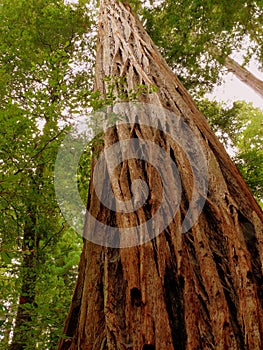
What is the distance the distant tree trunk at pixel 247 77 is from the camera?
8875mm

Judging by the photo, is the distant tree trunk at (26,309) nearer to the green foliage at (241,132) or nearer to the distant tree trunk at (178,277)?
the distant tree trunk at (178,277)

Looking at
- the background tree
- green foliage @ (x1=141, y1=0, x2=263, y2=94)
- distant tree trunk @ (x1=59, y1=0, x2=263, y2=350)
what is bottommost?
distant tree trunk @ (x1=59, y1=0, x2=263, y2=350)

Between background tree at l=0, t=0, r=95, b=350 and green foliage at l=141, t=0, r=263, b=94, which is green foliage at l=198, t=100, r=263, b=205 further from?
background tree at l=0, t=0, r=95, b=350

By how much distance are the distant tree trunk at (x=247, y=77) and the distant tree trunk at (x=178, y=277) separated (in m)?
7.25

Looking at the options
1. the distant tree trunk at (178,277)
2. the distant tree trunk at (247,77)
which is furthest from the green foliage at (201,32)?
the distant tree trunk at (178,277)

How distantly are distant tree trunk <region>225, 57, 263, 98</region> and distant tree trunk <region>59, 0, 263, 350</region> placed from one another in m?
7.25

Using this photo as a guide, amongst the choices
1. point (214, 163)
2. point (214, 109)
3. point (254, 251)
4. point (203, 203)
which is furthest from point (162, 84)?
point (214, 109)

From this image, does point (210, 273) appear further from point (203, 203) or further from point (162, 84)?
point (162, 84)

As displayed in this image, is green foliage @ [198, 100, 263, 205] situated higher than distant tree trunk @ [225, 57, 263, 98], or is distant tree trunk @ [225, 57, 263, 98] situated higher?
distant tree trunk @ [225, 57, 263, 98]

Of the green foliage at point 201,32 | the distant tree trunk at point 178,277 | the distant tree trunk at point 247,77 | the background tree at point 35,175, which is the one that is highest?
the distant tree trunk at point 247,77

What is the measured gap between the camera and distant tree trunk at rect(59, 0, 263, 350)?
4.55ft

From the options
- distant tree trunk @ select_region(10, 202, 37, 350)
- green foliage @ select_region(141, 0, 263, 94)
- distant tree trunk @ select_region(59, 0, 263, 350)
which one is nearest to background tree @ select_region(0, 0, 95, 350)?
distant tree trunk @ select_region(10, 202, 37, 350)

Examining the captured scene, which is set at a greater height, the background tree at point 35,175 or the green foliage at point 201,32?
the green foliage at point 201,32

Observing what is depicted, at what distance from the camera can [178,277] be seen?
1.57 metres
